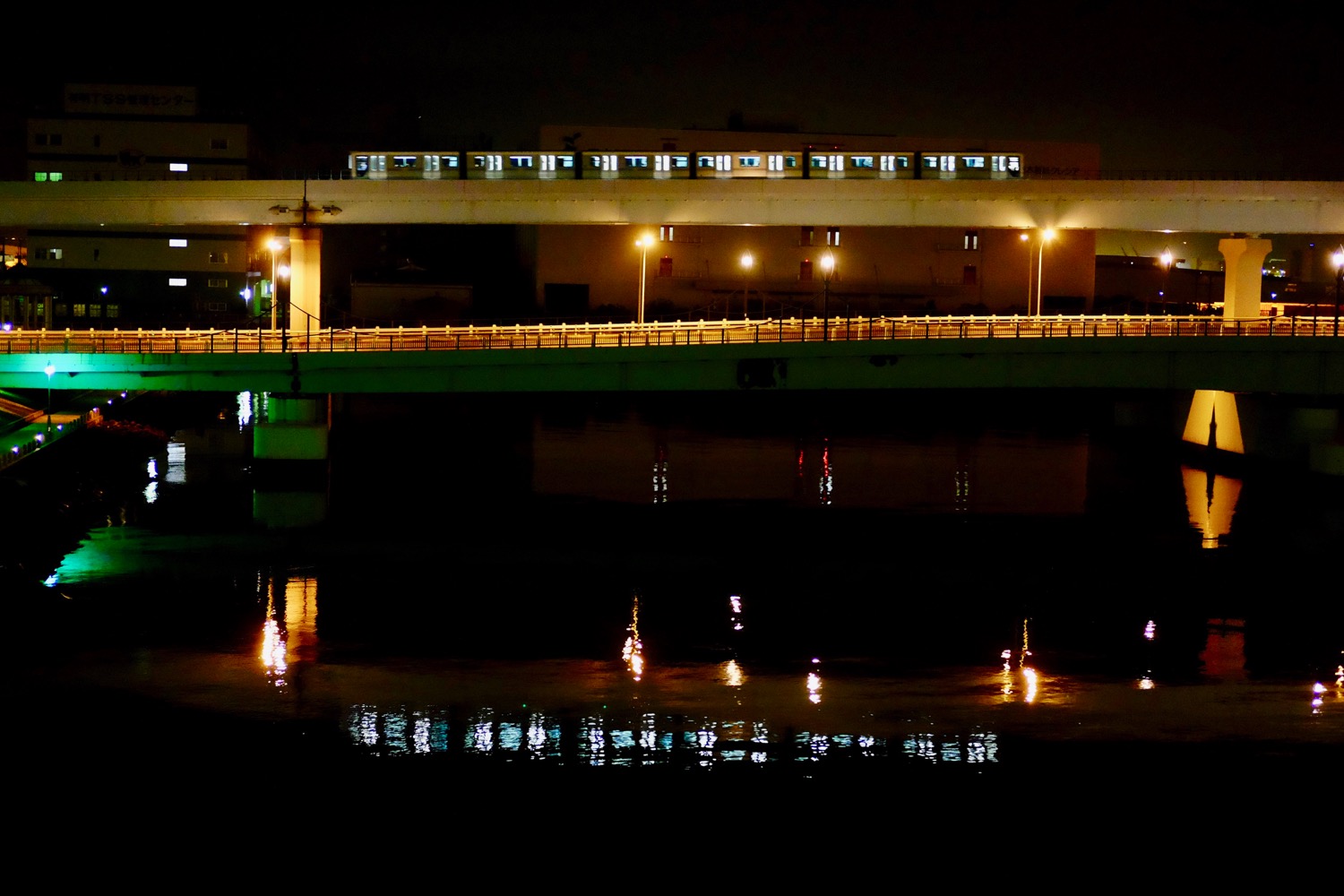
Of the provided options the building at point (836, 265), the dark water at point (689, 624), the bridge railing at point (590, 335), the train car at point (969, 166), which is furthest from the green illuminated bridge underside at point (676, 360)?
the building at point (836, 265)

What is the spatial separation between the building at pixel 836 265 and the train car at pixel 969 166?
939 cm

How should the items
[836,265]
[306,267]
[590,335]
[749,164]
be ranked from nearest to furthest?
[590,335] < [306,267] < [749,164] < [836,265]

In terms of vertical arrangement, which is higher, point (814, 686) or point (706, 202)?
point (706, 202)

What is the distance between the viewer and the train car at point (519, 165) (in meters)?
65.6

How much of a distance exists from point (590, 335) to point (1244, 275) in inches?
1070

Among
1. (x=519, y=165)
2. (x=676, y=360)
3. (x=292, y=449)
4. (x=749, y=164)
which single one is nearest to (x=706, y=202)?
(x=676, y=360)

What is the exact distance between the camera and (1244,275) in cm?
5638

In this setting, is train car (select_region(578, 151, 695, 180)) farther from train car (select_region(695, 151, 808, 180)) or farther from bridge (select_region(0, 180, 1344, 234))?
bridge (select_region(0, 180, 1344, 234))

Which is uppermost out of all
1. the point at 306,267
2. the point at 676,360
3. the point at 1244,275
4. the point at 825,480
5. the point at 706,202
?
the point at 706,202

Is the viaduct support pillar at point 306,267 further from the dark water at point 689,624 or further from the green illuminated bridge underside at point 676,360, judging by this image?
the dark water at point 689,624

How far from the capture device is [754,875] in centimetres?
1597

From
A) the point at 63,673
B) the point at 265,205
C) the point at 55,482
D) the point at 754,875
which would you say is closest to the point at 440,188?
the point at 265,205

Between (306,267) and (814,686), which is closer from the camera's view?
(814,686)

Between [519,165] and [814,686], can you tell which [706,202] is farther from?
[814,686]
